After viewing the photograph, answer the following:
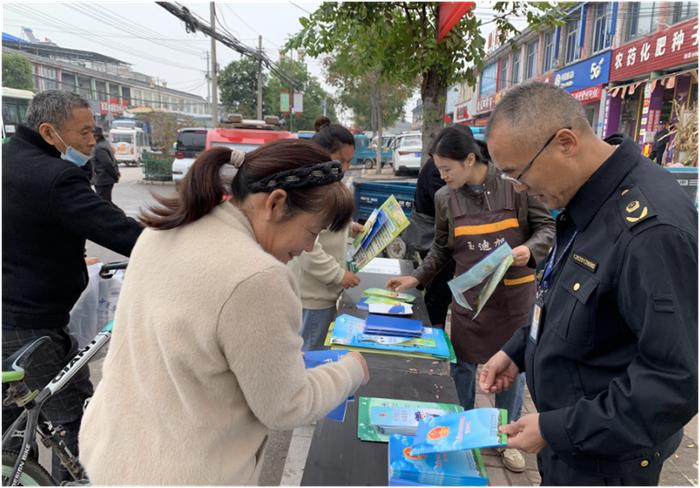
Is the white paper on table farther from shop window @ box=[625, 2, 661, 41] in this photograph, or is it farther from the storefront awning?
shop window @ box=[625, 2, 661, 41]

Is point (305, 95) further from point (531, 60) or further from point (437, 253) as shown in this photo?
point (437, 253)

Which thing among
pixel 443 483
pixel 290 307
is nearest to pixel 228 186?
pixel 290 307

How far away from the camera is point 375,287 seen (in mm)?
2639

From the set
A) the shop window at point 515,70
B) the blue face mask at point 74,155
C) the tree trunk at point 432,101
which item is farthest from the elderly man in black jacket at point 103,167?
the shop window at point 515,70

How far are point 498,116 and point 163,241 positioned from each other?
922 millimetres

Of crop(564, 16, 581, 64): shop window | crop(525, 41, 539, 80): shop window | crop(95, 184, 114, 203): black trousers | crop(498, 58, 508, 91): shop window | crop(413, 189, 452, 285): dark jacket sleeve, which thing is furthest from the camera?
crop(498, 58, 508, 91): shop window

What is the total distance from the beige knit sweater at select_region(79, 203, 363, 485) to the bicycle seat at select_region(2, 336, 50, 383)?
0.84 metres

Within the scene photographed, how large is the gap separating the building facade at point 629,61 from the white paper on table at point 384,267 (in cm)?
593

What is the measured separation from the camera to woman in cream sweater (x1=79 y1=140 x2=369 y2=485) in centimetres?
87

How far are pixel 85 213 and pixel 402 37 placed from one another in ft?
12.2

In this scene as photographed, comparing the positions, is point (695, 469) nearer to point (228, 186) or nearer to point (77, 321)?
point (228, 186)

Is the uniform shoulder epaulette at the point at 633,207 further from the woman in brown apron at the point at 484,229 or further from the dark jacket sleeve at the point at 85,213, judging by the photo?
the dark jacket sleeve at the point at 85,213

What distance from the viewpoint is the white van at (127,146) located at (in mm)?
24766

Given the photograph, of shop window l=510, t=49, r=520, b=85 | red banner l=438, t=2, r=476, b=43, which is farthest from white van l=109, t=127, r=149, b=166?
red banner l=438, t=2, r=476, b=43
